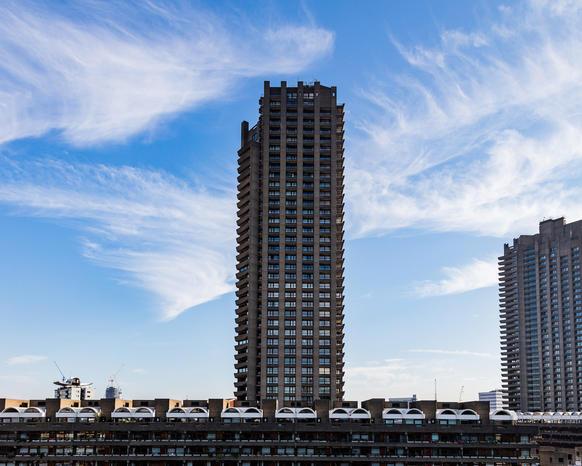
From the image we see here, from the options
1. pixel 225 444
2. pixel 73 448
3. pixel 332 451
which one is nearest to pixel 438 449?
pixel 332 451

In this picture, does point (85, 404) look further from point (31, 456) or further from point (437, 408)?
point (437, 408)

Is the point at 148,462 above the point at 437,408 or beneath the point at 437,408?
beneath

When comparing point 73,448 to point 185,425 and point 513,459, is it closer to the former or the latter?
point 185,425

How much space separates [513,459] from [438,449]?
17.4 metres

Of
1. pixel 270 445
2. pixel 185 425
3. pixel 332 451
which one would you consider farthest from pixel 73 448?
pixel 332 451

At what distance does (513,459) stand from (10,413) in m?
120

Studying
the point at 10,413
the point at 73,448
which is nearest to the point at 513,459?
the point at 73,448

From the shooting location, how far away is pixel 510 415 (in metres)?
173

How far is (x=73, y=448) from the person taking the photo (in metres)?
169

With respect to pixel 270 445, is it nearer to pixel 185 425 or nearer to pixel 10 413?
pixel 185 425

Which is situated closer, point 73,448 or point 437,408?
point 73,448

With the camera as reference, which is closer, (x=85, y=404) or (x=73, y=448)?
(x=73, y=448)

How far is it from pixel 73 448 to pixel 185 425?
26766mm

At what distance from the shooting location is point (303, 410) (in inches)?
6900
